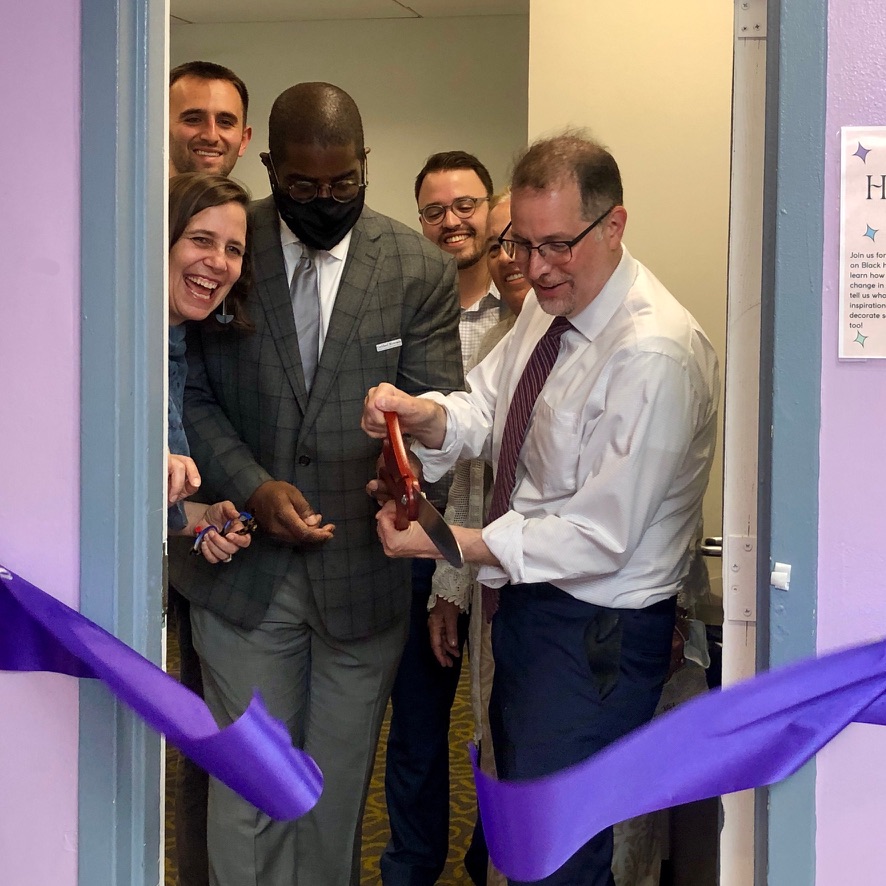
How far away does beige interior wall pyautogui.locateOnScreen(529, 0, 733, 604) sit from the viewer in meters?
3.04

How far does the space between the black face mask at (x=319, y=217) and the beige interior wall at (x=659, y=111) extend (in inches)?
47.7

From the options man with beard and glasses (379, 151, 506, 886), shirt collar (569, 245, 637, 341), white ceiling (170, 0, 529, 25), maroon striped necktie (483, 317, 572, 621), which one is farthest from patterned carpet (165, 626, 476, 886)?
white ceiling (170, 0, 529, 25)

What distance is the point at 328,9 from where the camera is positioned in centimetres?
576

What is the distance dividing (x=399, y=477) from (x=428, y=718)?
3.35 ft

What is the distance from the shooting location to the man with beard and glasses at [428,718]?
257cm

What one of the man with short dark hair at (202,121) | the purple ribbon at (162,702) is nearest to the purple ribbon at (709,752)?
the purple ribbon at (162,702)

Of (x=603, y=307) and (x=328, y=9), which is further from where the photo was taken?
(x=328, y=9)

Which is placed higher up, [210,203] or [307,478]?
[210,203]

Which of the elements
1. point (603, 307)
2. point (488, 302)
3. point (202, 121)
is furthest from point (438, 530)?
point (202, 121)

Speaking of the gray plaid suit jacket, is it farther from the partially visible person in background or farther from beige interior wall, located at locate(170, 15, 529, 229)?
beige interior wall, located at locate(170, 15, 529, 229)

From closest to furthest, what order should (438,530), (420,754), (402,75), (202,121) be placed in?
1. (438,530)
2. (202,121)
3. (420,754)
4. (402,75)

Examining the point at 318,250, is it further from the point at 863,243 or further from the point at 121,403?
the point at 863,243

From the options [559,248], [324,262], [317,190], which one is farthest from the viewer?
[324,262]

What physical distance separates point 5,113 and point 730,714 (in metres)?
1.20
